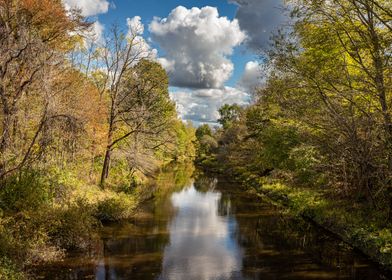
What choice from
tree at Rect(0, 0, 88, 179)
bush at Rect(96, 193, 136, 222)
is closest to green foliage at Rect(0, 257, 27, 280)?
tree at Rect(0, 0, 88, 179)

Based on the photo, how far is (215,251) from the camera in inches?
709

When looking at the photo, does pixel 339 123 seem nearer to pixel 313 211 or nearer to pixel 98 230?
pixel 313 211

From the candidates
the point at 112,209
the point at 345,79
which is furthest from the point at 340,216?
the point at 112,209

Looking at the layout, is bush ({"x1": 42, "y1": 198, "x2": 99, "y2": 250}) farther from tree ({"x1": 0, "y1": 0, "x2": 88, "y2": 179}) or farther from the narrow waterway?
tree ({"x1": 0, "y1": 0, "x2": 88, "y2": 179})

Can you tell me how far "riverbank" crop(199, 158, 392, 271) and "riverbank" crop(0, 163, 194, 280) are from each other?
12153 mm

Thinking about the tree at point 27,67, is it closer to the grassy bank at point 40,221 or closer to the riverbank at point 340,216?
the grassy bank at point 40,221

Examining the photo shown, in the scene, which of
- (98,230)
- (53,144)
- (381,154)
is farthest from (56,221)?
(381,154)

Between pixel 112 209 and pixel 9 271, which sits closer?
pixel 9 271

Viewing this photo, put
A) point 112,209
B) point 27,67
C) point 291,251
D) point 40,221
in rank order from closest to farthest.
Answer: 1. point 40,221
2. point 27,67
3. point 291,251
4. point 112,209

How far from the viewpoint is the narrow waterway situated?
A: 14859mm

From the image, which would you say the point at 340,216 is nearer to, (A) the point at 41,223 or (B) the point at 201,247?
(B) the point at 201,247

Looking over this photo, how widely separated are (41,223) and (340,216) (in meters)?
15.1

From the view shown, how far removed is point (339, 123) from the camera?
18312 mm

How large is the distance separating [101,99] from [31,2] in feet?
29.4
